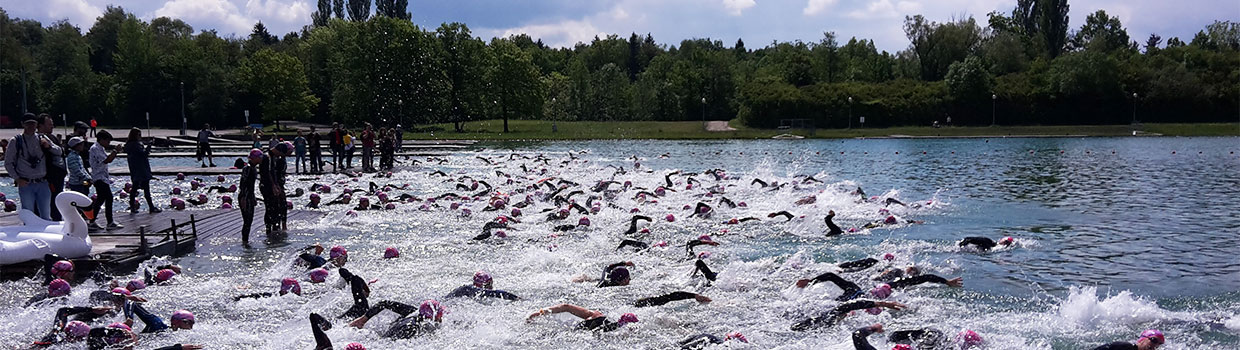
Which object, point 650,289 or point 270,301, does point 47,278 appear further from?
point 650,289

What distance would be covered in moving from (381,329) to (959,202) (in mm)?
18345

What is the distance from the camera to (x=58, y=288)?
11453 millimetres

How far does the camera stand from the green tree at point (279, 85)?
286ft

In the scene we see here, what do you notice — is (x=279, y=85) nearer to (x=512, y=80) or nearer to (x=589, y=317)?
(x=512, y=80)

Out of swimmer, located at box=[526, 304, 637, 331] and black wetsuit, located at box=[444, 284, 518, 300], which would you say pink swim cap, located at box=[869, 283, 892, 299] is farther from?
black wetsuit, located at box=[444, 284, 518, 300]

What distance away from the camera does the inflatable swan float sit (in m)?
12.5

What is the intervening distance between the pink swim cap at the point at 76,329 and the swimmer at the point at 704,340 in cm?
643

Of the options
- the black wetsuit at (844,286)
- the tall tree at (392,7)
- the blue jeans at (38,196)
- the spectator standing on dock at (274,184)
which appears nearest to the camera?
the black wetsuit at (844,286)

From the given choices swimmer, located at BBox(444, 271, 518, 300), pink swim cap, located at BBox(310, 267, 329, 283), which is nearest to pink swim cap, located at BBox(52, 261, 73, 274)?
pink swim cap, located at BBox(310, 267, 329, 283)

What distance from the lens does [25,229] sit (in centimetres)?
1309

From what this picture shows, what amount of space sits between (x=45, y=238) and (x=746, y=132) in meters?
78.3

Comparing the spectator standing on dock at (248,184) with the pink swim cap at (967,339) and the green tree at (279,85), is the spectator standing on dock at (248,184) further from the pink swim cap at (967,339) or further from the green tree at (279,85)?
the green tree at (279,85)

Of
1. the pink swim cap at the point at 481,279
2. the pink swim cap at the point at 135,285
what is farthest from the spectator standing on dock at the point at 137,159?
the pink swim cap at the point at 481,279

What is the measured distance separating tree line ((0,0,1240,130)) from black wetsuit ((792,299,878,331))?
77.1m
